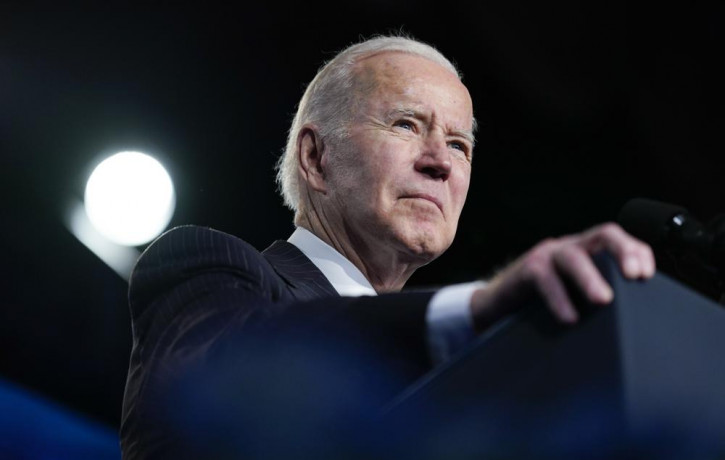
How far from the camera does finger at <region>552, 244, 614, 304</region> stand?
1.98 feet

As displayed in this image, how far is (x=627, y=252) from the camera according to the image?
621 mm

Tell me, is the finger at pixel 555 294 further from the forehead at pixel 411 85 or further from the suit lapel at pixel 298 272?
the forehead at pixel 411 85

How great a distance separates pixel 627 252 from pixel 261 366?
0.40 m

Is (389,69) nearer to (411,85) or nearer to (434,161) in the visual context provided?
(411,85)

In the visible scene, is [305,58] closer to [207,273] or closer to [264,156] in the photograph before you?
[264,156]

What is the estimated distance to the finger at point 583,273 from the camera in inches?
23.8

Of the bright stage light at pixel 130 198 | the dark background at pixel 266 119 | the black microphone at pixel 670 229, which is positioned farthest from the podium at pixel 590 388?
the bright stage light at pixel 130 198

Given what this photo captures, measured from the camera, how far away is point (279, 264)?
1.60m

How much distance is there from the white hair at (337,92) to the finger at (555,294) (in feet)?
4.61

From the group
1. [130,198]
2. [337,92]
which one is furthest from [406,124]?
[130,198]

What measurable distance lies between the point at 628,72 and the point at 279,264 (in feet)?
6.44

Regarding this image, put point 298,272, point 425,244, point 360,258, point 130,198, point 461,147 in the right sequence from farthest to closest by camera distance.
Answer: point 130,198 → point 461,147 → point 360,258 → point 425,244 → point 298,272

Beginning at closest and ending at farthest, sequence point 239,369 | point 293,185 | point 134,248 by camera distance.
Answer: point 239,369, point 293,185, point 134,248

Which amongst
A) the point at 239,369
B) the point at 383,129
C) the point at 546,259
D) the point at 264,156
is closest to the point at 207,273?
the point at 239,369
